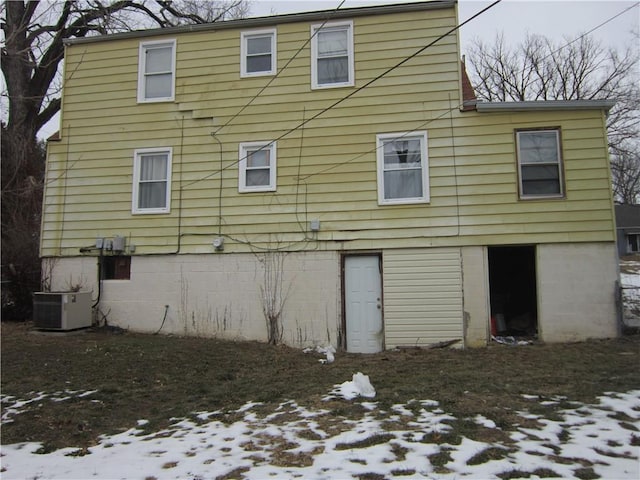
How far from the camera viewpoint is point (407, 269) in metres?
Result: 8.98

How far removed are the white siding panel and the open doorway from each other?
211 cm

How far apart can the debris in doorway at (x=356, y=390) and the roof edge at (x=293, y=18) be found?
7.55 meters

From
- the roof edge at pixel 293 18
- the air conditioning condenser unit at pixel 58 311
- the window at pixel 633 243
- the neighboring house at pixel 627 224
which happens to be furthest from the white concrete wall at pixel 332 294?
the window at pixel 633 243

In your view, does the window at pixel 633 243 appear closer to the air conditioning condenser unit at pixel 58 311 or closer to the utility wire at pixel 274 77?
the utility wire at pixel 274 77

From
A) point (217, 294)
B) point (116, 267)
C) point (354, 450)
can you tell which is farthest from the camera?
point (116, 267)

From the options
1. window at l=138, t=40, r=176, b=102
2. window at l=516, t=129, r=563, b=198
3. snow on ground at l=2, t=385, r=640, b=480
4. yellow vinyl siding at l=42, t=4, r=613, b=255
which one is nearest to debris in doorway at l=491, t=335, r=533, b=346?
yellow vinyl siding at l=42, t=4, r=613, b=255

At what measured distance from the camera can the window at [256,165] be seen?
9.66 m

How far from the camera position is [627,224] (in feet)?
83.4

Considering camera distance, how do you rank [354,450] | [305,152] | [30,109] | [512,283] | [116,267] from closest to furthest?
[354,450] < [305,152] < [116,267] < [512,283] < [30,109]

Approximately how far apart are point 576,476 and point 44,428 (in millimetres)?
5109

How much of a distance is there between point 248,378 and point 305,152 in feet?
15.9

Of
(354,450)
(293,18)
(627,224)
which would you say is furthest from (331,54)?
(627,224)

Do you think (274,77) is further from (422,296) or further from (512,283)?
(512,283)

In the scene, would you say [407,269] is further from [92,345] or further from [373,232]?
[92,345]
